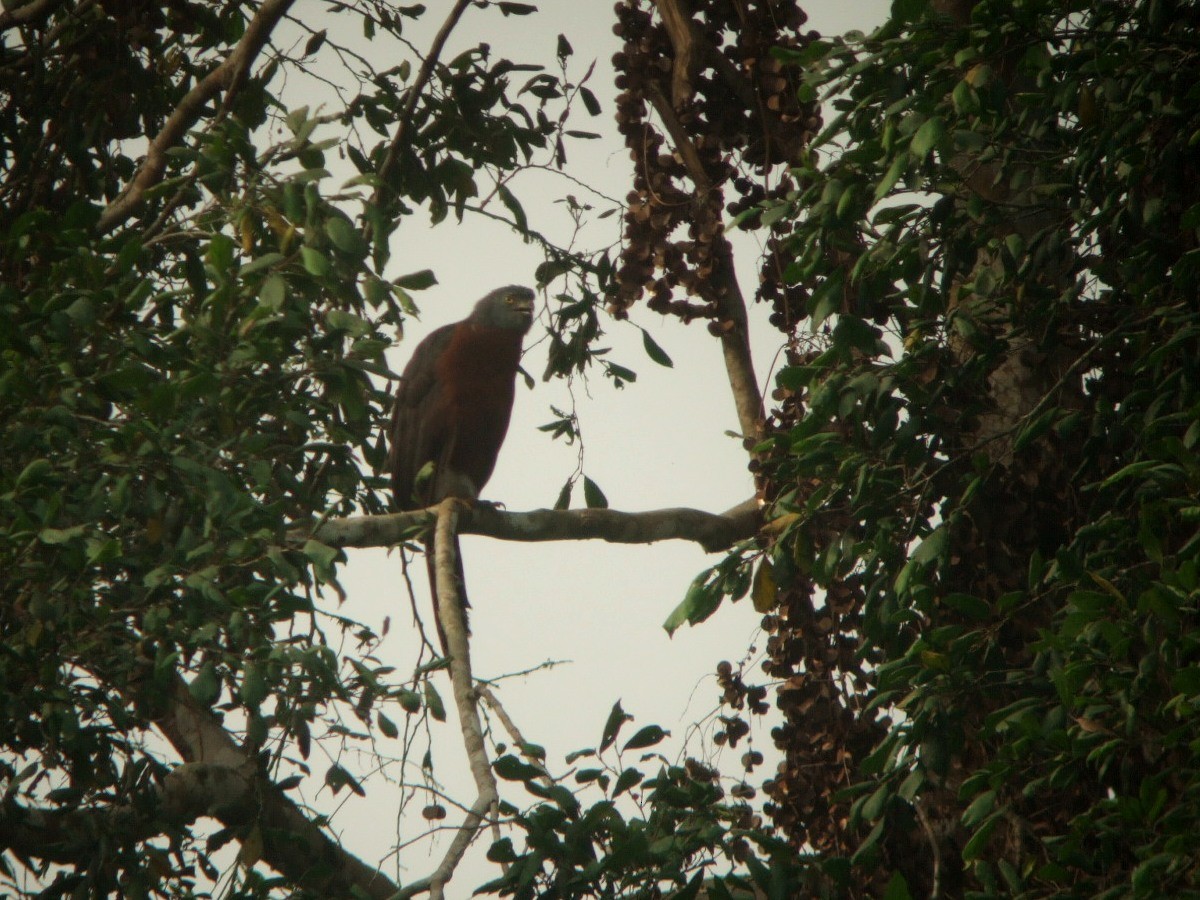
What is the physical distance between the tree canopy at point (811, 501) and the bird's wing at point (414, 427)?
1296 mm

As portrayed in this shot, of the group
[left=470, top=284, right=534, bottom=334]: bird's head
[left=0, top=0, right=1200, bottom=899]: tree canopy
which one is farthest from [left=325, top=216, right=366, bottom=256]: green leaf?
[left=470, top=284, right=534, bottom=334]: bird's head

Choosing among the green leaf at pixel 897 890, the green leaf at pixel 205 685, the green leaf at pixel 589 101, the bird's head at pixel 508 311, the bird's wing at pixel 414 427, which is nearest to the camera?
the green leaf at pixel 897 890

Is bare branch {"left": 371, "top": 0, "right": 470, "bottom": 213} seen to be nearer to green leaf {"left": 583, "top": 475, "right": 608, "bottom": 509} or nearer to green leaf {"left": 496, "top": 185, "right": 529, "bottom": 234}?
green leaf {"left": 496, "top": 185, "right": 529, "bottom": 234}

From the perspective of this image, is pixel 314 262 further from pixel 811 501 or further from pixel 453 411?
pixel 453 411

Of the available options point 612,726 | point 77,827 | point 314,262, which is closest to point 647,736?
point 612,726

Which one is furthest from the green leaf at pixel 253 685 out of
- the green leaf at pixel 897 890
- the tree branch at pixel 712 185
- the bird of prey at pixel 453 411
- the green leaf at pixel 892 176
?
the bird of prey at pixel 453 411

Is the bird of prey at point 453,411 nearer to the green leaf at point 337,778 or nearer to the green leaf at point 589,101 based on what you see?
the green leaf at point 589,101

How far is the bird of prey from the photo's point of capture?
468 cm

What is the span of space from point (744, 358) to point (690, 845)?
84.1 inches

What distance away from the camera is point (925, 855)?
2.70m

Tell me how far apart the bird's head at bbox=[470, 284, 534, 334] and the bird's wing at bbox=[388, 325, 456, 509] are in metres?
0.24

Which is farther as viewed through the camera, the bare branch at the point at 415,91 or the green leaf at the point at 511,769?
the bare branch at the point at 415,91

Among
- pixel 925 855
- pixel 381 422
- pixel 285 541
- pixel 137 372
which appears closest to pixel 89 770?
pixel 285 541

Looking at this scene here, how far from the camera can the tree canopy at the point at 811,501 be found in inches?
74.5
